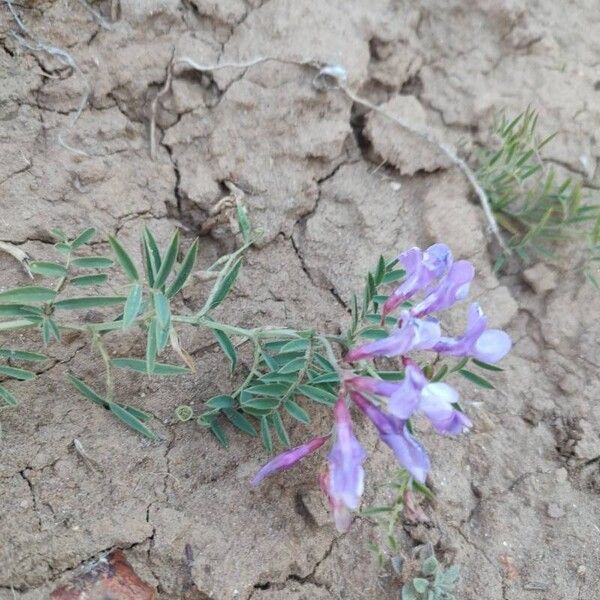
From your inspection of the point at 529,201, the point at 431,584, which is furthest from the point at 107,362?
the point at 529,201

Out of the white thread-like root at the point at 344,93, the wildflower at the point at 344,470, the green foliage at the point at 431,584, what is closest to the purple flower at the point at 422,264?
the wildflower at the point at 344,470

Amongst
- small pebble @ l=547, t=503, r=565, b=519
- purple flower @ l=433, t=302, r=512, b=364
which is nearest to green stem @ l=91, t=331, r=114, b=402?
purple flower @ l=433, t=302, r=512, b=364

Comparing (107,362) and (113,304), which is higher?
(113,304)

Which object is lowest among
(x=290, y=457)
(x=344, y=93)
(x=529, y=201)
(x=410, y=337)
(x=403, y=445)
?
(x=290, y=457)

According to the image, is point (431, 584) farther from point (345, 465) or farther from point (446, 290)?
point (446, 290)

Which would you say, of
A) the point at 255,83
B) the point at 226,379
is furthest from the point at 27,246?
the point at 255,83

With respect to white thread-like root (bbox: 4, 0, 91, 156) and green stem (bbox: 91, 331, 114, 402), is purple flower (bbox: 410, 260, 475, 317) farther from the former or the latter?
white thread-like root (bbox: 4, 0, 91, 156)
